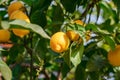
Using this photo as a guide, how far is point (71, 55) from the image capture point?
3.15 feet

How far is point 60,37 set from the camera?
0.93 meters

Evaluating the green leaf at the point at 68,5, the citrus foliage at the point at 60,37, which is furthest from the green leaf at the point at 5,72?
the green leaf at the point at 68,5

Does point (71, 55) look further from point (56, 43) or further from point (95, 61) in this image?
point (95, 61)

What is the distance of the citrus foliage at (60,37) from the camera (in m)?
0.92

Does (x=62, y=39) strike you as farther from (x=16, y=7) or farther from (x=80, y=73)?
(x=80, y=73)

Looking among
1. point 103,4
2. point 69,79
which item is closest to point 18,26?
point 103,4

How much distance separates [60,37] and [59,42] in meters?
0.01

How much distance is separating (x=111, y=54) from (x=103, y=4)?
0.83ft

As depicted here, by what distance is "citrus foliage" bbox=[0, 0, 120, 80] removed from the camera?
92 centimetres

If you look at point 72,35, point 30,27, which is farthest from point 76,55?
point 30,27

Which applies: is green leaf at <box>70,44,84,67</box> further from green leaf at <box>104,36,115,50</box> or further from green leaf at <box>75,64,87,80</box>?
green leaf at <box>75,64,87,80</box>

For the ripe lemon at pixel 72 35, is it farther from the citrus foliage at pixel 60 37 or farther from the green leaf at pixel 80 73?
the green leaf at pixel 80 73

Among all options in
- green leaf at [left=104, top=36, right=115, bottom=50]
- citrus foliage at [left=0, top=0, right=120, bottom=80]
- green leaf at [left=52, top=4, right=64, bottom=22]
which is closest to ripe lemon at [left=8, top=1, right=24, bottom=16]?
citrus foliage at [left=0, top=0, right=120, bottom=80]

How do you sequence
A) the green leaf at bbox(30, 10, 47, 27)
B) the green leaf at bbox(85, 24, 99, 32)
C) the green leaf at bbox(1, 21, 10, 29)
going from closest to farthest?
1. the green leaf at bbox(1, 21, 10, 29)
2. the green leaf at bbox(85, 24, 99, 32)
3. the green leaf at bbox(30, 10, 47, 27)
